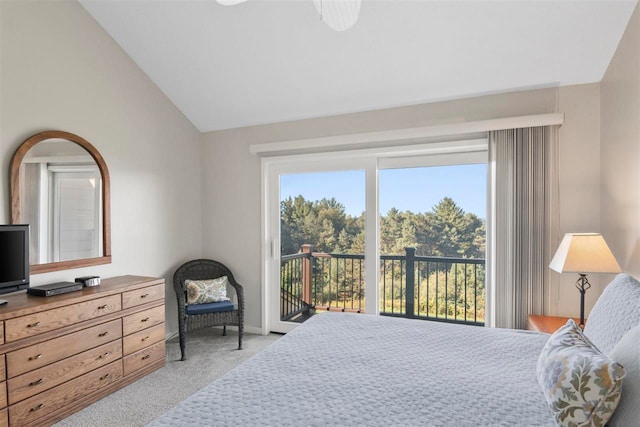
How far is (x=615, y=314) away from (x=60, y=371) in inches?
118

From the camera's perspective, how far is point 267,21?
272 cm

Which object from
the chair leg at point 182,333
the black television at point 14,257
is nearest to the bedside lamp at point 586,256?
the chair leg at point 182,333

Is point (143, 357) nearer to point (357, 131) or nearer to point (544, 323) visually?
point (357, 131)

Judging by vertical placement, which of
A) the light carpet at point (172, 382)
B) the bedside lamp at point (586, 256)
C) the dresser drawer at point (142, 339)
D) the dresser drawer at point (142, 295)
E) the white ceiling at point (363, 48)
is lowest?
the light carpet at point (172, 382)

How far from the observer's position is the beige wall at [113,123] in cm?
244

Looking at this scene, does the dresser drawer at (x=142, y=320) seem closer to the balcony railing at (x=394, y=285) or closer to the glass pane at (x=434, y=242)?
the balcony railing at (x=394, y=285)

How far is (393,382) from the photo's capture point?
1315mm

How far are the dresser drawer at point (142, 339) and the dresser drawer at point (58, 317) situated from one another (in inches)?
11.6

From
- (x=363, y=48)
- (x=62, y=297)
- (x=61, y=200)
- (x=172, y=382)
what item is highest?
(x=363, y=48)

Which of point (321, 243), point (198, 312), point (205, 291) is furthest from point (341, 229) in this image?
point (198, 312)

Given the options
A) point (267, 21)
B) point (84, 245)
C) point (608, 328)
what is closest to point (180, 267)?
point (84, 245)

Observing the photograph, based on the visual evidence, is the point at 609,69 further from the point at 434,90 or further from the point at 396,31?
the point at 396,31

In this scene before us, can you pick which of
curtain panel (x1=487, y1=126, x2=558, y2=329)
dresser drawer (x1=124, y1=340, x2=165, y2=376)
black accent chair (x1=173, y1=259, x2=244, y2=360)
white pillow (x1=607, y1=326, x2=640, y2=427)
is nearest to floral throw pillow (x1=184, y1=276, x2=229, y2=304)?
black accent chair (x1=173, y1=259, x2=244, y2=360)

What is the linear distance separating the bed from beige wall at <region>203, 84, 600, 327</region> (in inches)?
58.0
